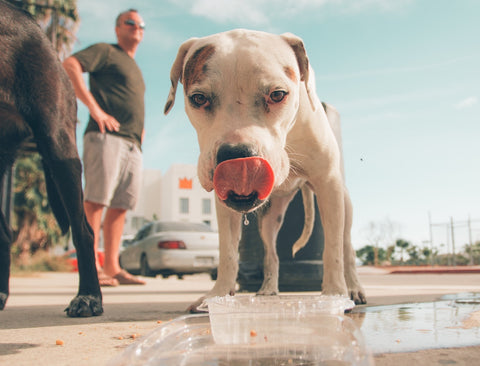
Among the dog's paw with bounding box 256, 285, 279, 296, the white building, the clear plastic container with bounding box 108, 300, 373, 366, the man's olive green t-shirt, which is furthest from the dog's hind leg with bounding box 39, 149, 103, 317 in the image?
the white building

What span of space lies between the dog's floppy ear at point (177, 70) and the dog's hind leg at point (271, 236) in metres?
1.23

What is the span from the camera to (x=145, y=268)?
10.9 meters

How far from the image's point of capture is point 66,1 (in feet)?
51.5

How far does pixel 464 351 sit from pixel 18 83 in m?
2.45

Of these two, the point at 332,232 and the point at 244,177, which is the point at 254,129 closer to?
the point at 244,177

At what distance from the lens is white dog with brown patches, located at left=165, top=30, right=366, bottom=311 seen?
1.92 meters

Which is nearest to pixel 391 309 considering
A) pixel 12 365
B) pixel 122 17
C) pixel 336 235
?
pixel 336 235

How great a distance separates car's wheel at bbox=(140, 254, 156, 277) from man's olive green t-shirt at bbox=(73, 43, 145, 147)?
6346 mm

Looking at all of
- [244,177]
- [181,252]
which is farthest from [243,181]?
[181,252]

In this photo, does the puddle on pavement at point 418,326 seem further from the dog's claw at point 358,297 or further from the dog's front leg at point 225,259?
the dog's front leg at point 225,259

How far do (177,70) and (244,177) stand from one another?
104 cm

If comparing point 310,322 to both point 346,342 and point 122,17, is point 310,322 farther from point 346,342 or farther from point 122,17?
point 122,17

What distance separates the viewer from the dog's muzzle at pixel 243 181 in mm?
1847

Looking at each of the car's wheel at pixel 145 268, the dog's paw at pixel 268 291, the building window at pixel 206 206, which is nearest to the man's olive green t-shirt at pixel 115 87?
the dog's paw at pixel 268 291
